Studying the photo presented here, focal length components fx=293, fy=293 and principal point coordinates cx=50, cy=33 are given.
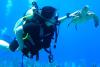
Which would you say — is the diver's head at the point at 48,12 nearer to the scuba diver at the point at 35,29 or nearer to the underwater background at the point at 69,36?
the scuba diver at the point at 35,29

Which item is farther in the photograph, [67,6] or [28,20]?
[67,6]

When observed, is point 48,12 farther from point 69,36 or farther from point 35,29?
point 69,36

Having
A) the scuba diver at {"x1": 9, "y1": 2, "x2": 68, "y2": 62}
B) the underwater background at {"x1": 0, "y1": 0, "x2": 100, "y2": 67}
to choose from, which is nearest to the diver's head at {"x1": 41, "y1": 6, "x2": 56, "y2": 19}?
the scuba diver at {"x1": 9, "y1": 2, "x2": 68, "y2": 62}

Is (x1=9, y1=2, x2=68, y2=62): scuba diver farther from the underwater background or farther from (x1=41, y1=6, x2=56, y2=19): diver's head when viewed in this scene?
the underwater background

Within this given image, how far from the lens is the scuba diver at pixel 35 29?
567cm

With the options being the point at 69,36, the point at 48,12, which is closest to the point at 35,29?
the point at 48,12

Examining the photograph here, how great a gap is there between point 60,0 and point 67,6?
5.35 ft

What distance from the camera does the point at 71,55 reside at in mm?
67812

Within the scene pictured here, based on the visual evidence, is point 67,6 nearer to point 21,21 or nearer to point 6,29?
point 6,29

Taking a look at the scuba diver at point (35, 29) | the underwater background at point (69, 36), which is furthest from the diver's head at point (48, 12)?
the underwater background at point (69, 36)

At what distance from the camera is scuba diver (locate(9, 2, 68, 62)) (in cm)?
567

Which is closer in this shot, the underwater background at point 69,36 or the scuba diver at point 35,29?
the scuba diver at point 35,29

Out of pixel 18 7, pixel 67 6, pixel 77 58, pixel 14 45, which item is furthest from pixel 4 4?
pixel 14 45

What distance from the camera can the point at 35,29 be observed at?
5656 mm
